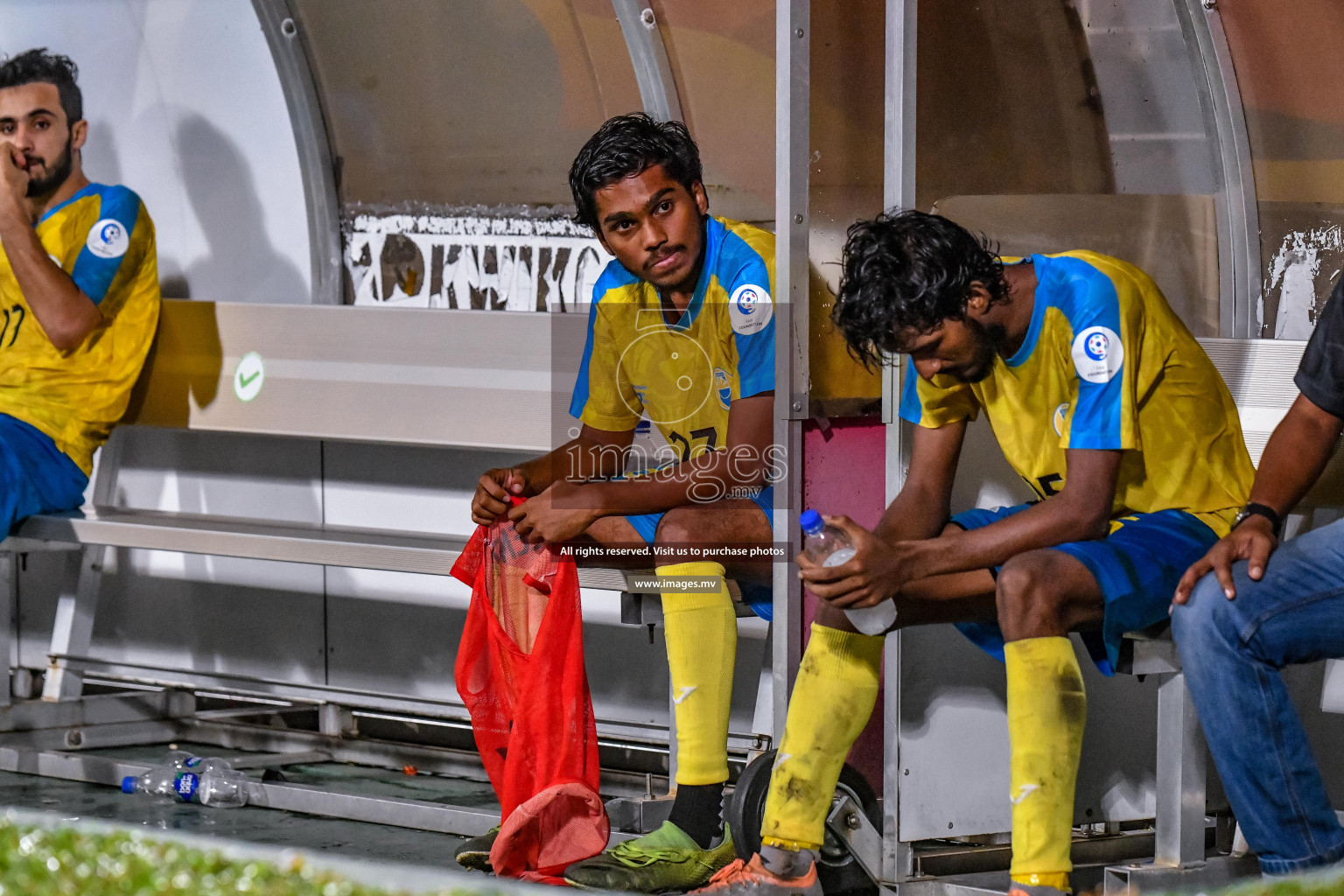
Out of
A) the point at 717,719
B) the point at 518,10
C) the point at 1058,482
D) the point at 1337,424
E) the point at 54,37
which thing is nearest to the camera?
the point at 1337,424

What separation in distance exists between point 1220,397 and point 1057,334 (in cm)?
33

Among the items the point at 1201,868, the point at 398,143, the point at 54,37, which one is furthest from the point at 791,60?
the point at 54,37

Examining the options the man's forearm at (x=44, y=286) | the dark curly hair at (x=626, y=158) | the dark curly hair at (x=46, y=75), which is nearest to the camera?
the dark curly hair at (x=626, y=158)

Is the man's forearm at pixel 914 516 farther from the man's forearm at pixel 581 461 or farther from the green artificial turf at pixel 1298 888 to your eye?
the green artificial turf at pixel 1298 888

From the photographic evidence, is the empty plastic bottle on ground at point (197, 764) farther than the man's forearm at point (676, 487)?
Yes

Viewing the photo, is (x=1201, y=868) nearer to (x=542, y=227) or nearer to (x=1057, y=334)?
(x=1057, y=334)

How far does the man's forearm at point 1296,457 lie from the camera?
2.74 metres

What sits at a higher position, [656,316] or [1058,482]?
[656,316]

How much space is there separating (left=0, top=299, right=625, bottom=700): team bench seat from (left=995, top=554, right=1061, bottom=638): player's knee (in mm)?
1461

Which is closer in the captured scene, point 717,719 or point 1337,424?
point 1337,424

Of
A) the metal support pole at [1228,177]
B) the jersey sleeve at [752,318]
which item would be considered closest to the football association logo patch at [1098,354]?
the jersey sleeve at [752,318]

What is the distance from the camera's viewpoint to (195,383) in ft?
15.4

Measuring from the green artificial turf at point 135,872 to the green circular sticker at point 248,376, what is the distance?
2793 millimetres

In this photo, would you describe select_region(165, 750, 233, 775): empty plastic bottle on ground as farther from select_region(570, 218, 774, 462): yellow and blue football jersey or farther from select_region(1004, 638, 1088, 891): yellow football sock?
select_region(1004, 638, 1088, 891): yellow football sock
